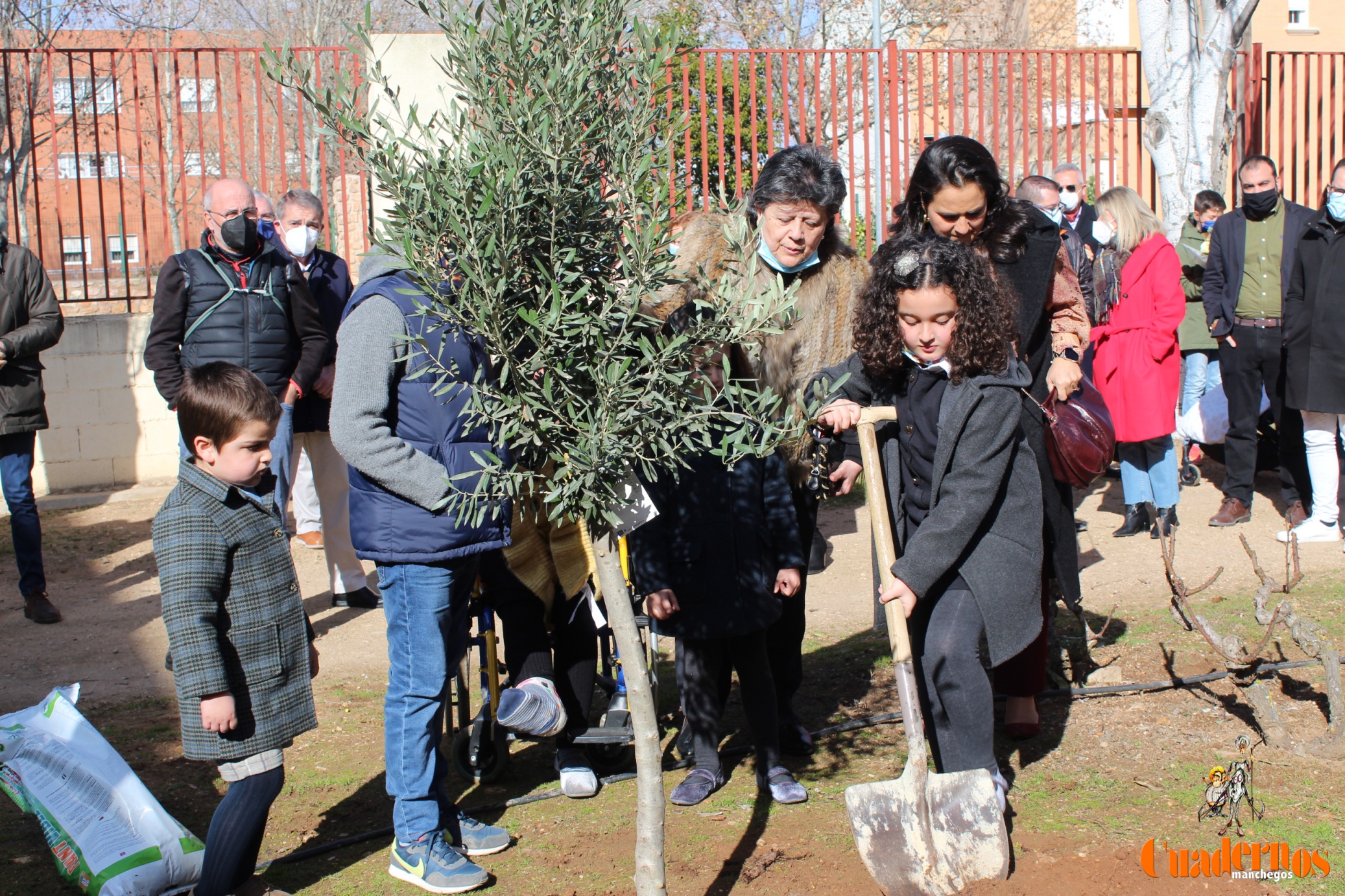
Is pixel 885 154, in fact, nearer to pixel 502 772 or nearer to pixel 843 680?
pixel 843 680

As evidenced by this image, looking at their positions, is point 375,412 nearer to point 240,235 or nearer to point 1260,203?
point 240,235

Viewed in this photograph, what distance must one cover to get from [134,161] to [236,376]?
10.8 m

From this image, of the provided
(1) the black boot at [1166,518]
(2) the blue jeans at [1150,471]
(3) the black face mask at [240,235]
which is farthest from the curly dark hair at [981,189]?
(1) the black boot at [1166,518]

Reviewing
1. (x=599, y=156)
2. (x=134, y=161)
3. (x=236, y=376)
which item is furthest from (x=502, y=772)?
(x=134, y=161)

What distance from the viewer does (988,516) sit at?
126 inches

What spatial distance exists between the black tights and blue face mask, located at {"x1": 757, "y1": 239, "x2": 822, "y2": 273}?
122 centimetres

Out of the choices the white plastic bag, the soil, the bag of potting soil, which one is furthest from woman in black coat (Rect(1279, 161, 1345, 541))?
the bag of potting soil

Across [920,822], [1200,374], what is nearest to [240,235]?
[920,822]

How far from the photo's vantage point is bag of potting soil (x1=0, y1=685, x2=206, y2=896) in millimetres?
3000

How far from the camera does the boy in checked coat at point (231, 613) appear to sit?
8.98 feet

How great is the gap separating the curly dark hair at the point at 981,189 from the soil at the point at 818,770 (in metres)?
1.79

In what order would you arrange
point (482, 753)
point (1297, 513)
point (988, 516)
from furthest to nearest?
point (1297, 513) → point (482, 753) → point (988, 516)

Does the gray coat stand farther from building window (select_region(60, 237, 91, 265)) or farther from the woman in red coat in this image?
building window (select_region(60, 237, 91, 265))

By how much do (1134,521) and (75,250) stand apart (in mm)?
9013
